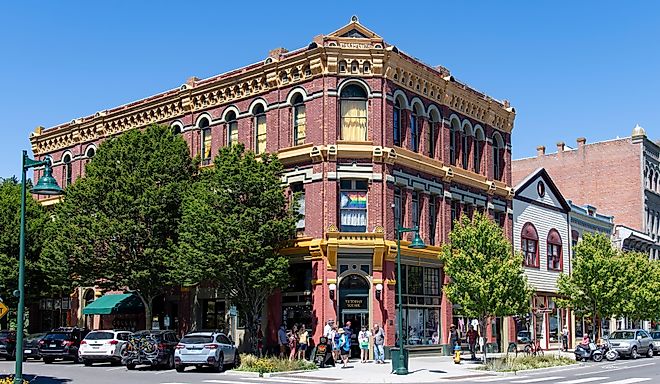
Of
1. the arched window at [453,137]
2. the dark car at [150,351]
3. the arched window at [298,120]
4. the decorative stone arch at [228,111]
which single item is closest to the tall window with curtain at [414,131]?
the arched window at [453,137]

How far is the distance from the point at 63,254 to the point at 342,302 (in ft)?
44.4

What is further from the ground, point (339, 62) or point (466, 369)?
point (339, 62)

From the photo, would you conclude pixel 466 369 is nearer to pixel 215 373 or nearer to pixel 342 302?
pixel 342 302

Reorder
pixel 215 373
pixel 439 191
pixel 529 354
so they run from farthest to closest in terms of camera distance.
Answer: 1. pixel 439 191
2. pixel 529 354
3. pixel 215 373

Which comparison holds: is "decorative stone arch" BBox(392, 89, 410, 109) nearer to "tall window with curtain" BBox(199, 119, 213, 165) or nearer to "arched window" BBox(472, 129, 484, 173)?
"arched window" BBox(472, 129, 484, 173)

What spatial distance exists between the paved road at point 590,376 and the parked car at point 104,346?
14726mm

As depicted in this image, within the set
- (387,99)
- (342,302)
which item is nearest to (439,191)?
(387,99)

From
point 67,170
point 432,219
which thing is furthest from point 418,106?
point 67,170

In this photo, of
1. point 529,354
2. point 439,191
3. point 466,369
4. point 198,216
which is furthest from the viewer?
point 439,191

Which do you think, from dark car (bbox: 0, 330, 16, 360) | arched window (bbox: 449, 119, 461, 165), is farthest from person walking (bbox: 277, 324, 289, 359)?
arched window (bbox: 449, 119, 461, 165)

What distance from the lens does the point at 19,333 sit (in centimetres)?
1778

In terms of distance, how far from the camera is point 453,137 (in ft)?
146

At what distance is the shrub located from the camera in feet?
99.5

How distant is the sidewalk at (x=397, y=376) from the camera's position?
92.1ft
